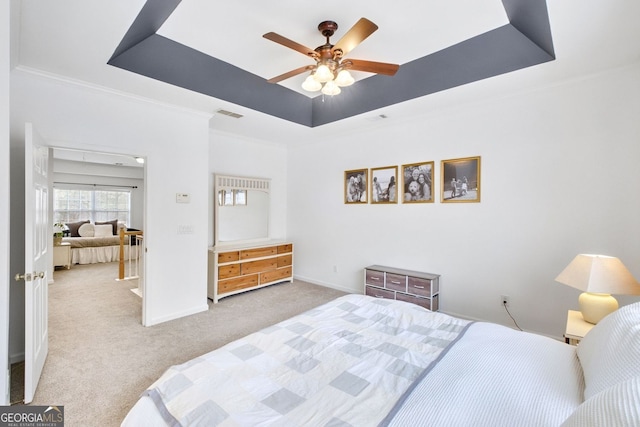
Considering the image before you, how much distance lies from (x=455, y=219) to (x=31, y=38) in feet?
14.1

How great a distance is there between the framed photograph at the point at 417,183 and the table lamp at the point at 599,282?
181 centimetres

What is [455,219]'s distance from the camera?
11.3 feet

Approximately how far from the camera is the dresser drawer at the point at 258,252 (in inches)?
170

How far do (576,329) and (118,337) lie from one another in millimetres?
3998

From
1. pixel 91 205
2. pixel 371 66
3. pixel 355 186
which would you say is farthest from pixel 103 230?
pixel 371 66

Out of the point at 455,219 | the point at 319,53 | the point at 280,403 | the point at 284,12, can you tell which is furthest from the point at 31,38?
the point at 455,219

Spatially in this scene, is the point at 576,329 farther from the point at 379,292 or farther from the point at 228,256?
the point at 228,256

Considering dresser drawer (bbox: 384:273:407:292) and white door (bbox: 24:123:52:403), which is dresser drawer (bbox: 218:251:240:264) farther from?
dresser drawer (bbox: 384:273:407:292)

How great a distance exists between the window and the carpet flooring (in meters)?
4.40

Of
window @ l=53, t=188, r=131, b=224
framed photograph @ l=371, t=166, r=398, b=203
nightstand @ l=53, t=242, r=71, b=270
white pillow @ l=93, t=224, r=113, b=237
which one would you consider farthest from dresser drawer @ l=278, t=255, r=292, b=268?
window @ l=53, t=188, r=131, b=224

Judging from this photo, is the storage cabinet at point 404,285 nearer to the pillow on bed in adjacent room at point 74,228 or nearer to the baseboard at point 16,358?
the baseboard at point 16,358

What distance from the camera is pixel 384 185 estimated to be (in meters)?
4.12

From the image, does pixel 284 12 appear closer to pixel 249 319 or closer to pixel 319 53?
pixel 319 53

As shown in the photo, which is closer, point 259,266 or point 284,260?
point 259,266
